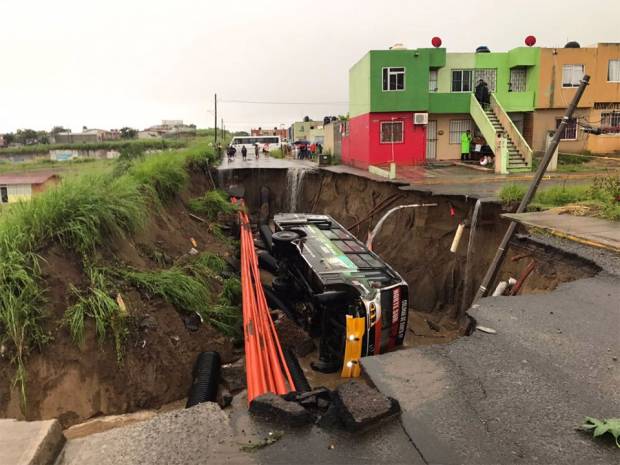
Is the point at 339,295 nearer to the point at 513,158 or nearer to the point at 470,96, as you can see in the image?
the point at 513,158

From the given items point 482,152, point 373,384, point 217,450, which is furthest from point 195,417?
point 482,152

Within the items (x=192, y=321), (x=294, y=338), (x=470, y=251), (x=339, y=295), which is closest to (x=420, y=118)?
(x=470, y=251)

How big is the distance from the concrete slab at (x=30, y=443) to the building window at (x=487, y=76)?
2690 cm

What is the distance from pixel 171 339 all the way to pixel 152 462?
4.45 m

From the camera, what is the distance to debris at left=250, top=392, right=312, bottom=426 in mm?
2994

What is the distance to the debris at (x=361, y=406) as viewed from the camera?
292 cm

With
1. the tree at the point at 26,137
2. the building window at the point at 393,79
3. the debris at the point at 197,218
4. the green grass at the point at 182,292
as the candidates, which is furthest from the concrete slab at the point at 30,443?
the tree at the point at 26,137

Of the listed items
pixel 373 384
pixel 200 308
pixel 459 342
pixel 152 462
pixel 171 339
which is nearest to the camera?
pixel 152 462

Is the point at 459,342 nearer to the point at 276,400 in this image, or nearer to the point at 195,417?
the point at 276,400

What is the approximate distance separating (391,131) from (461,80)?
5029 mm

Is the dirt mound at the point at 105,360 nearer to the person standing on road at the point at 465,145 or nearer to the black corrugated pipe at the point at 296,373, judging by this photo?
the black corrugated pipe at the point at 296,373

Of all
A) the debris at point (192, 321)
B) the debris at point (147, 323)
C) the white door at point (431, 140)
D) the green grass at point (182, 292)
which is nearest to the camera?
the debris at point (147, 323)

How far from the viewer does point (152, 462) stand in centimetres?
270

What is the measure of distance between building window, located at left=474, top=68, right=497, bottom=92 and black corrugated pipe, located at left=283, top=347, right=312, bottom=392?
21.6 meters
